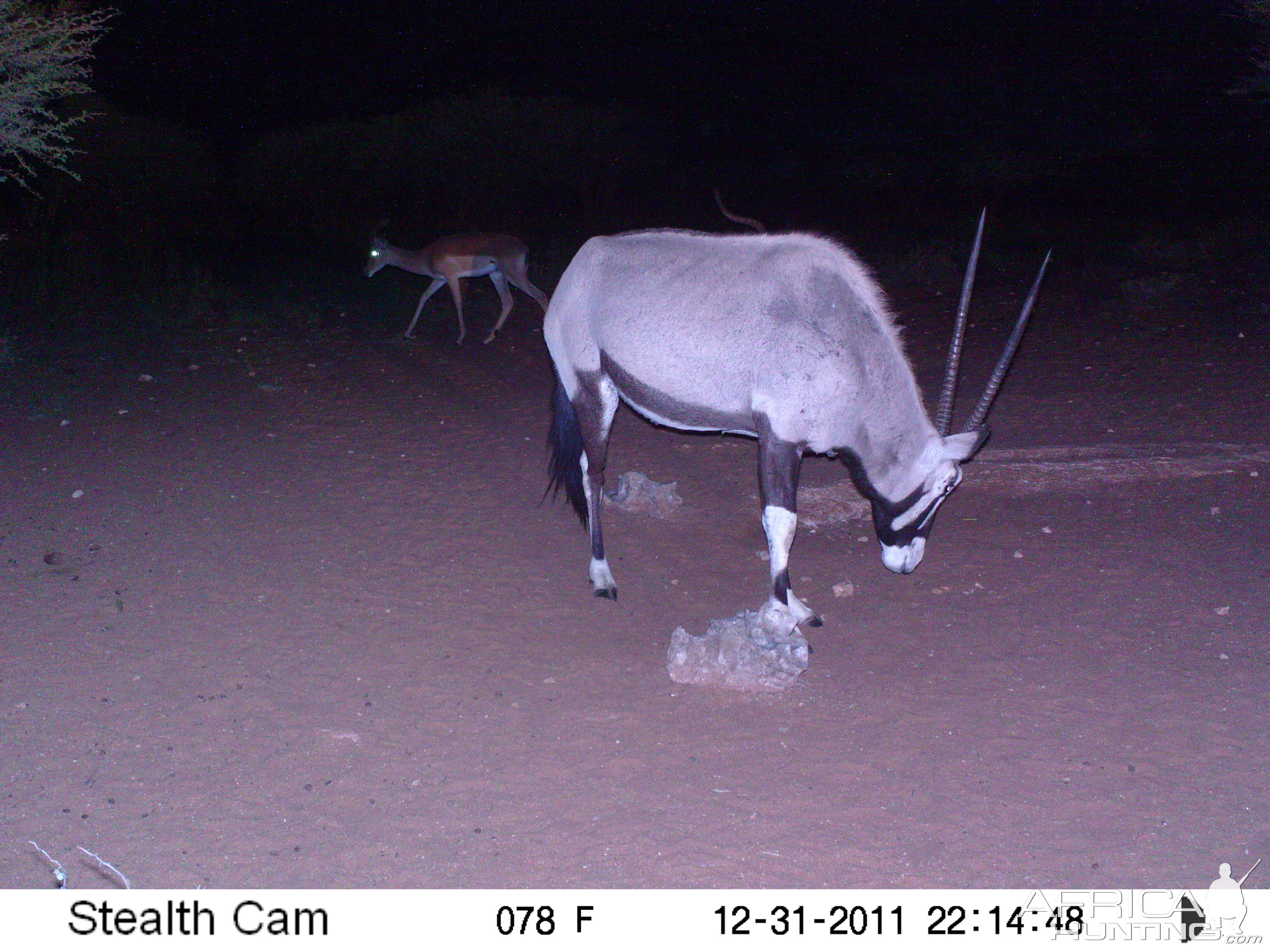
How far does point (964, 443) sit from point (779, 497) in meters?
0.91

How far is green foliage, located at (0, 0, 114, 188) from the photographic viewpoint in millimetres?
8727

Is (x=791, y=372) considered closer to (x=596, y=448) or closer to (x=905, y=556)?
(x=905, y=556)

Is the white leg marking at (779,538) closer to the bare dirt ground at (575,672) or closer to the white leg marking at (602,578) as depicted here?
the bare dirt ground at (575,672)

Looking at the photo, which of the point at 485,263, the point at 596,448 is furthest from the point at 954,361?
the point at 485,263

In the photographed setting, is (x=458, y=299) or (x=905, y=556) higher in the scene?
(x=905, y=556)

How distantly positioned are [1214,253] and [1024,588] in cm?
1282

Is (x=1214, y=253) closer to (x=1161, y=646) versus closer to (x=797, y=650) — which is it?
(x=1161, y=646)

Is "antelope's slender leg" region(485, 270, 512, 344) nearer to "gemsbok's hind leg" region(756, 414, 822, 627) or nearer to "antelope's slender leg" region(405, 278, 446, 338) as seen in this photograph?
"antelope's slender leg" region(405, 278, 446, 338)

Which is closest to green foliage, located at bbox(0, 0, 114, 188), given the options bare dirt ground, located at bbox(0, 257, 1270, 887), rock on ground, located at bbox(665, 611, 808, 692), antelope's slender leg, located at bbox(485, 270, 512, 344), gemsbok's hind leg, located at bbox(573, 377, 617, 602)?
bare dirt ground, located at bbox(0, 257, 1270, 887)

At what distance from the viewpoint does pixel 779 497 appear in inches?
200

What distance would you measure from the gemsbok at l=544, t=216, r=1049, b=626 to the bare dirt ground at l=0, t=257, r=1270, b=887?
704mm

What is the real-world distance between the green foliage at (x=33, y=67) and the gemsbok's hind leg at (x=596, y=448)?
556cm

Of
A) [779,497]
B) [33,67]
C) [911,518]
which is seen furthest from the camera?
[33,67]

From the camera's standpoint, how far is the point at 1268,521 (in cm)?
635
